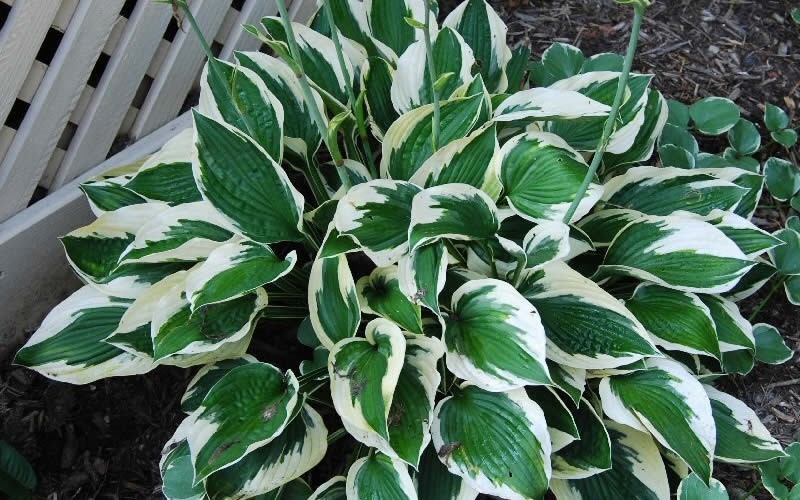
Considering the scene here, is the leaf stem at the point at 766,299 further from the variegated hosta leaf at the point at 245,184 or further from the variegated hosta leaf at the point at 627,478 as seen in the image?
the variegated hosta leaf at the point at 245,184

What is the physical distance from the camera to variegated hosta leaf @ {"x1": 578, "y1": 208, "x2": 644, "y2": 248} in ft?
4.75

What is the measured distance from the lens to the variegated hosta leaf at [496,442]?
1.14m

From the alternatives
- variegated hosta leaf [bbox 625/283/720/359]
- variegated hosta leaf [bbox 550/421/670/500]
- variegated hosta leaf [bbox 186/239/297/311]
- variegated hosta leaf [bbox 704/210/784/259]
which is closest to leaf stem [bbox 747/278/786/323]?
variegated hosta leaf [bbox 704/210/784/259]

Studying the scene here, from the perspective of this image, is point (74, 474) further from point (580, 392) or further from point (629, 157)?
point (629, 157)

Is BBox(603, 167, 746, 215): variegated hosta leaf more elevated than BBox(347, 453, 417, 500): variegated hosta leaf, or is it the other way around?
BBox(603, 167, 746, 215): variegated hosta leaf

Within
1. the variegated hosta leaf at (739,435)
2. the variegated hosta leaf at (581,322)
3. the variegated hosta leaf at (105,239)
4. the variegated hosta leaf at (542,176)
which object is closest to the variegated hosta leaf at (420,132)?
the variegated hosta leaf at (542,176)

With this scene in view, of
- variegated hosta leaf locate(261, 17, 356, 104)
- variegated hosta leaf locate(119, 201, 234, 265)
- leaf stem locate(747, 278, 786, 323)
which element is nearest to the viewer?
variegated hosta leaf locate(119, 201, 234, 265)

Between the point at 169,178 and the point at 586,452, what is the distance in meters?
0.99

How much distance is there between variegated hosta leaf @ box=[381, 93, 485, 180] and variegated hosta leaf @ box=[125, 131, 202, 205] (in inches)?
16.3

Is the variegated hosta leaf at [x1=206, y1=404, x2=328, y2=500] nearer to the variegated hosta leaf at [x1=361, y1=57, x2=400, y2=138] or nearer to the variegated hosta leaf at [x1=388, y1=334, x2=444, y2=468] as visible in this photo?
the variegated hosta leaf at [x1=388, y1=334, x2=444, y2=468]

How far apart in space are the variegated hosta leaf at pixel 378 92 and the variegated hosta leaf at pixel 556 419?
0.65 metres

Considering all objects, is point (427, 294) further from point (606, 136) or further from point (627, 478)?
point (627, 478)

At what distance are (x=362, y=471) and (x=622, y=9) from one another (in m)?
1.67

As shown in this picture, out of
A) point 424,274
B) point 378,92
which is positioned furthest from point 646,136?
point 424,274
